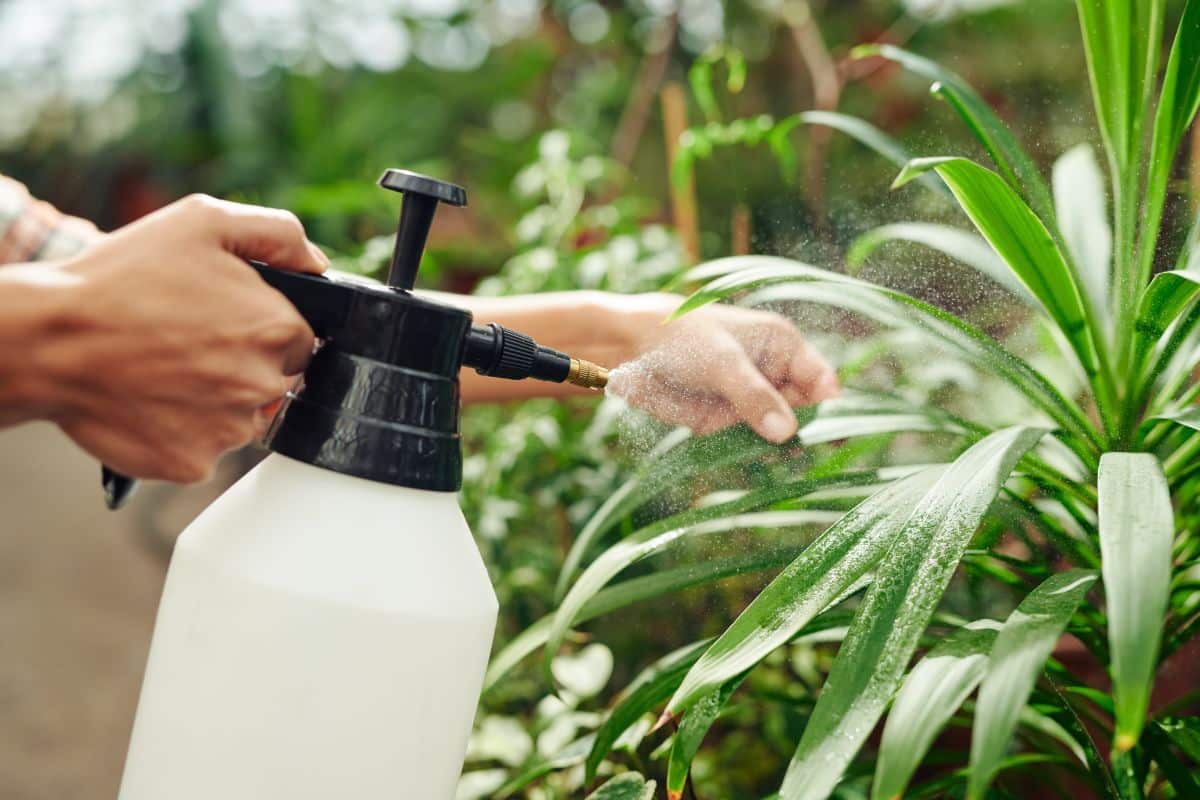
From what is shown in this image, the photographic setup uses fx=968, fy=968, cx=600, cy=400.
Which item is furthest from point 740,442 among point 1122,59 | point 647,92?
point 647,92

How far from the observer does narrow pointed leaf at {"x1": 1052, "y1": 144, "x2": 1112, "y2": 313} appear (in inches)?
28.8

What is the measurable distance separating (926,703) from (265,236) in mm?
390

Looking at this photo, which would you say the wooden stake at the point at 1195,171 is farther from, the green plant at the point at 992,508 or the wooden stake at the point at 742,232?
the wooden stake at the point at 742,232

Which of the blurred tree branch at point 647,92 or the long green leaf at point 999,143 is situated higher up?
the blurred tree branch at point 647,92

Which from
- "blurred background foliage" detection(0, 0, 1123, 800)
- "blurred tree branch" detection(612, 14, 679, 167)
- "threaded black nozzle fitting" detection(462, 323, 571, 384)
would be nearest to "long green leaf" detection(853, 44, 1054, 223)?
"blurred background foliage" detection(0, 0, 1123, 800)

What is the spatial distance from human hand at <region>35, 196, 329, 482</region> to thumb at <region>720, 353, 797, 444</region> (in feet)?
0.99

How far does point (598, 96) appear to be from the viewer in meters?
2.44

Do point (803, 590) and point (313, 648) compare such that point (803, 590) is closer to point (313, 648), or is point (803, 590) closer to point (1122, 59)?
point (313, 648)

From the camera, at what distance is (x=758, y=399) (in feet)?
2.23

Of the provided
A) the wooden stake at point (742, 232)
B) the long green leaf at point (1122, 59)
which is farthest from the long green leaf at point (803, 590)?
the wooden stake at point (742, 232)

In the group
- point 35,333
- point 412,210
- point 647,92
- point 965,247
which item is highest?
point 647,92

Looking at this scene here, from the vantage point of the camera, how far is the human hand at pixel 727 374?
68 cm

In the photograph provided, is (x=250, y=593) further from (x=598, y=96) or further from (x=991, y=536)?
(x=598, y=96)

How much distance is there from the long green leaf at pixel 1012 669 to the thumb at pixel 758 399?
223mm
